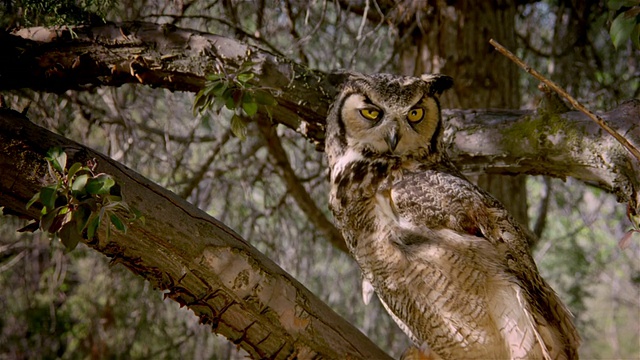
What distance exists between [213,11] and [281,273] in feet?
6.38

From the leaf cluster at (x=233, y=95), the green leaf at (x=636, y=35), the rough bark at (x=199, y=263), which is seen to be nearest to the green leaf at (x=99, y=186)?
the rough bark at (x=199, y=263)

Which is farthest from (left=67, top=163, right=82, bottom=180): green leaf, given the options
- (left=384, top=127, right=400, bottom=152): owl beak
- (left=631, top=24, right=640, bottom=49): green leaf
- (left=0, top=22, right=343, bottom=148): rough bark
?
(left=631, top=24, right=640, bottom=49): green leaf

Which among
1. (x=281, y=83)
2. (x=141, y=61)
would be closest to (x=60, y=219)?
(x=141, y=61)

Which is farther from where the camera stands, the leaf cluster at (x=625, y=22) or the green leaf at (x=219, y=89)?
the green leaf at (x=219, y=89)

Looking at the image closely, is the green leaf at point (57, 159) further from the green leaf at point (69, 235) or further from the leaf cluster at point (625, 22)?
the leaf cluster at point (625, 22)

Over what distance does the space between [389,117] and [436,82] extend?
22 centimetres

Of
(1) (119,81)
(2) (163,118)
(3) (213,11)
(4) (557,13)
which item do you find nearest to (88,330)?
(2) (163,118)

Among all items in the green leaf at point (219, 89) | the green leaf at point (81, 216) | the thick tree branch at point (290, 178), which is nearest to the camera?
the green leaf at point (81, 216)

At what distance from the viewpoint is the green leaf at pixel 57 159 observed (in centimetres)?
114

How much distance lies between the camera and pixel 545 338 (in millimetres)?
1517

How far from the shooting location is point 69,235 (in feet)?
3.58

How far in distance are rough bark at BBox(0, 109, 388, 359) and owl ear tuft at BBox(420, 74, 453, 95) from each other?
2.52 ft

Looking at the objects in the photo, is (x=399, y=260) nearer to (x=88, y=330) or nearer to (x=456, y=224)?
(x=456, y=224)

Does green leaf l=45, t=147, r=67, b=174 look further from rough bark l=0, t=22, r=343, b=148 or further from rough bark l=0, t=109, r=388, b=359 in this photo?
rough bark l=0, t=22, r=343, b=148
